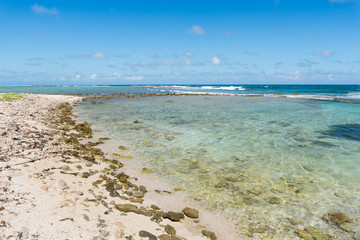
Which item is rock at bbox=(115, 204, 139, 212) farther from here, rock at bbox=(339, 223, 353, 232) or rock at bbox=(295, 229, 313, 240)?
rock at bbox=(339, 223, 353, 232)

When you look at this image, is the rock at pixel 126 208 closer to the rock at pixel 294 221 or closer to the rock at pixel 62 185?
the rock at pixel 62 185

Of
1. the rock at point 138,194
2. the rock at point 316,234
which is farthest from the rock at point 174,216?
the rock at point 316,234

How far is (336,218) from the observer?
575 cm

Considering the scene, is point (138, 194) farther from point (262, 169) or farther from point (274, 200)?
point (262, 169)

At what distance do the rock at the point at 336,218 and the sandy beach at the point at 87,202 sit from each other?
264 centimetres

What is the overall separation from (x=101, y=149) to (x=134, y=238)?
23.4ft

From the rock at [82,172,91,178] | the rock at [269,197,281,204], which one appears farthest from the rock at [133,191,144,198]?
the rock at [269,197,281,204]

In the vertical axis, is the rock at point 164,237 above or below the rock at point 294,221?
above

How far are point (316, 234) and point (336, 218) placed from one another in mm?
1050

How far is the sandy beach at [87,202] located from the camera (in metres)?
4.38

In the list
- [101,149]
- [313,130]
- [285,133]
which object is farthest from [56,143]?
[313,130]

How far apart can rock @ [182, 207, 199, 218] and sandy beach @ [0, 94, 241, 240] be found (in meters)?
0.02

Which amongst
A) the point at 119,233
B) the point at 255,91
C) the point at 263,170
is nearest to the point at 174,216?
the point at 119,233

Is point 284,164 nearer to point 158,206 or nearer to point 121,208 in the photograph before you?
point 158,206
